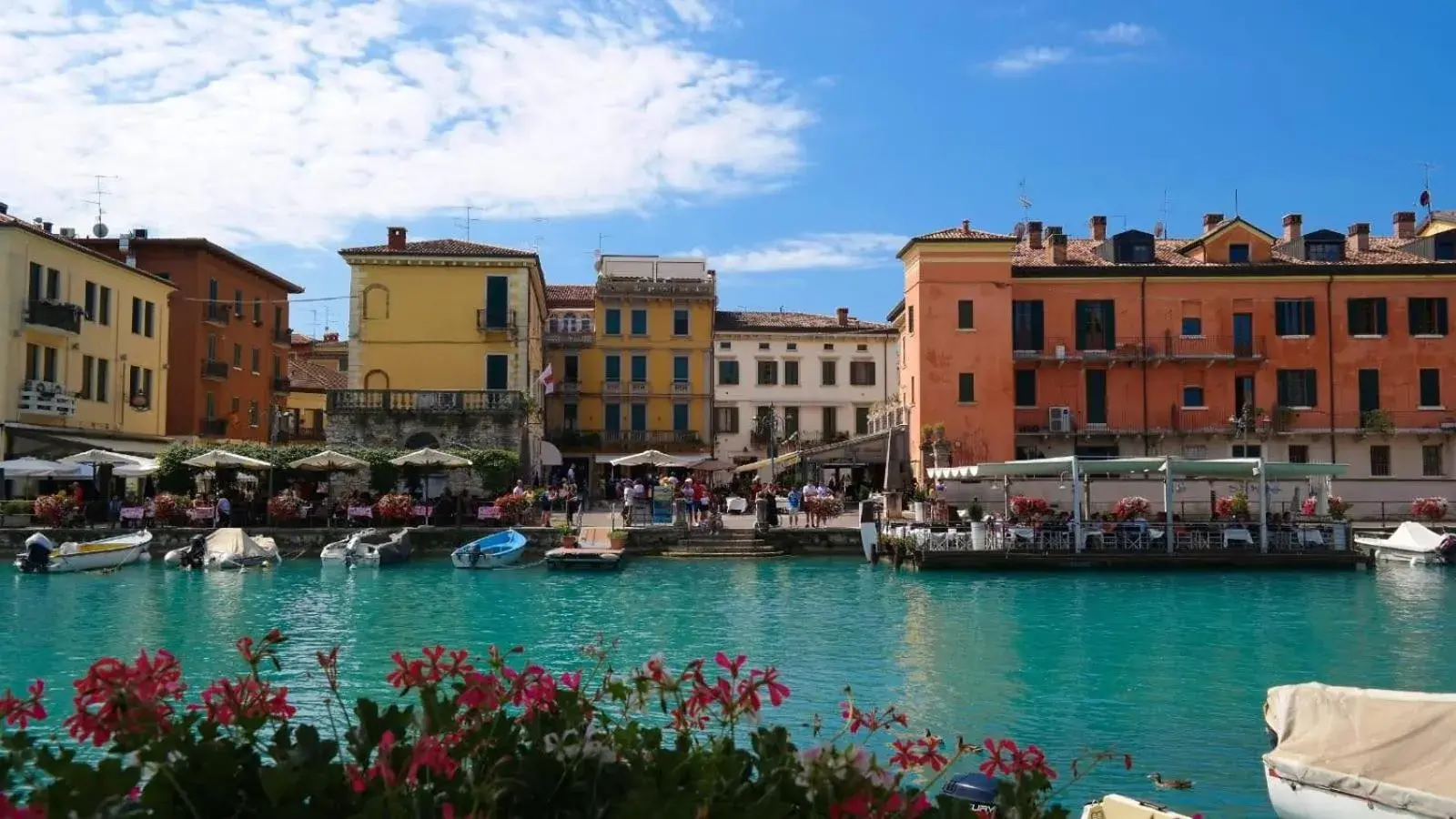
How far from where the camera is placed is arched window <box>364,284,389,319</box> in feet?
143

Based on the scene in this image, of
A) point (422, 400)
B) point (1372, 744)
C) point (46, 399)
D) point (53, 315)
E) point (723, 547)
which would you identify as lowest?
point (1372, 744)

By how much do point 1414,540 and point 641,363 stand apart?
112ft

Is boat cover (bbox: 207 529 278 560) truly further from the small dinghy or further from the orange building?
the orange building

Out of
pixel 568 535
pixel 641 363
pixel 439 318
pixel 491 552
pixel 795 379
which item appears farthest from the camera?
pixel 795 379

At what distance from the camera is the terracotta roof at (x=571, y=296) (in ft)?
194

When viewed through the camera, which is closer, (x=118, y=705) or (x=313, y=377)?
(x=118, y=705)

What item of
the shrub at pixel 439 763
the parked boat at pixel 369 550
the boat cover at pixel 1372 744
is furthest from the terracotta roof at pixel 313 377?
the shrub at pixel 439 763

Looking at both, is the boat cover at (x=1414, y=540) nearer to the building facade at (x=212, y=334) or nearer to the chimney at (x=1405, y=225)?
the chimney at (x=1405, y=225)

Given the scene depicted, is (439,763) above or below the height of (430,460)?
below

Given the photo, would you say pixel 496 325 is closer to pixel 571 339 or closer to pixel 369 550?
pixel 571 339

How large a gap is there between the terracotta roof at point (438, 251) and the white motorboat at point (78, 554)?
53.8 feet

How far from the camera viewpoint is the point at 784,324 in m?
57.6

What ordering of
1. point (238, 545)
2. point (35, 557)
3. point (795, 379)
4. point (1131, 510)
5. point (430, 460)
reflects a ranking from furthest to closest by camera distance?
point (795, 379), point (430, 460), point (1131, 510), point (238, 545), point (35, 557)

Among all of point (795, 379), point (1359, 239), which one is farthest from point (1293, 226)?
point (795, 379)
